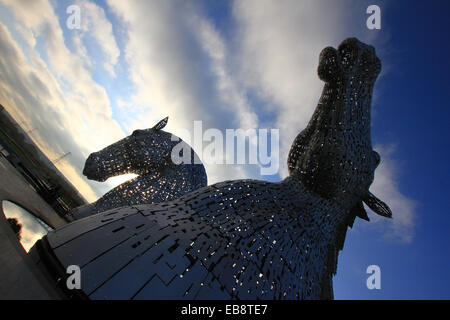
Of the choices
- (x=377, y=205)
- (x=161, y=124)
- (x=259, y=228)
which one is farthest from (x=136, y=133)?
(x=377, y=205)

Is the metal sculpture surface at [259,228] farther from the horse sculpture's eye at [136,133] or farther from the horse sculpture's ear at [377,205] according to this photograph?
the horse sculpture's eye at [136,133]

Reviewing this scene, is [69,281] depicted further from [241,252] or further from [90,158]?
[90,158]

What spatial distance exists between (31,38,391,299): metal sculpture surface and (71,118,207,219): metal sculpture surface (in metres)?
1.36

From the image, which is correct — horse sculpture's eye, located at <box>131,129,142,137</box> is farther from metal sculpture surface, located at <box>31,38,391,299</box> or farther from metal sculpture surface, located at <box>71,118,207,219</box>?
metal sculpture surface, located at <box>31,38,391,299</box>

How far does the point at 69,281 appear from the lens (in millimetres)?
661

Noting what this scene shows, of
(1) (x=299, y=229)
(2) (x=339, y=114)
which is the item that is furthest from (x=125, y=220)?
(2) (x=339, y=114)

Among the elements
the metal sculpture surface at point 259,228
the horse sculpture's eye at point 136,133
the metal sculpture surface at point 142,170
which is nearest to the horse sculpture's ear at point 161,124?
the metal sculpture surface at point 142,170

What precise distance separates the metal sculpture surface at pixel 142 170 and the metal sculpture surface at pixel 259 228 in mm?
1361

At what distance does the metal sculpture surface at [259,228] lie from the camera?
758mm

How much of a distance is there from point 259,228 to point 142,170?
1.99m

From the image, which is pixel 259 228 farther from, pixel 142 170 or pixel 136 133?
pixel 136 133

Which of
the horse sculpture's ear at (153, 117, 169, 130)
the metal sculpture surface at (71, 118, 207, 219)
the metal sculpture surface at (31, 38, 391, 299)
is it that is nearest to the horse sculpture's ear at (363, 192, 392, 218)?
the metal sculpture surface at (31, 38, 391, 299)

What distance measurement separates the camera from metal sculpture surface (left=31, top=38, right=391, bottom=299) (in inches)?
29.8

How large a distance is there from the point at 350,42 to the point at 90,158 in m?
3.23
